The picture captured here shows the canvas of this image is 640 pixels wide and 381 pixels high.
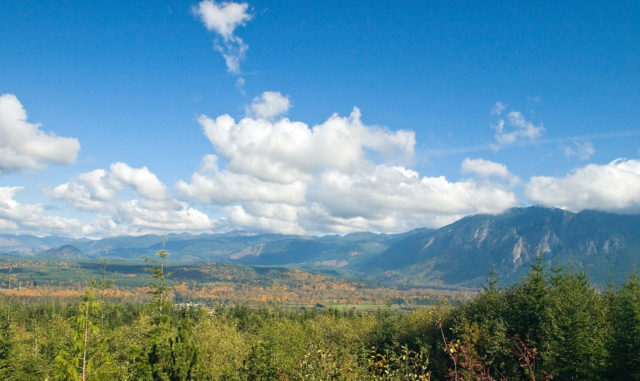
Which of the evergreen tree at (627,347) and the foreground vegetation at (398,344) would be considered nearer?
the foreground vegetation at (398,344)

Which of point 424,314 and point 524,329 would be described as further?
point 424,314

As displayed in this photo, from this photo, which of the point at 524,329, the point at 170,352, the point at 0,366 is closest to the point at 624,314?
the point at 524,329

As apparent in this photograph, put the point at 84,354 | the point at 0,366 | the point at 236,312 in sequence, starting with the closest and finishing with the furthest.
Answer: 1. the point at 84,354
2. the point at 0,366
3. the point at 236,312

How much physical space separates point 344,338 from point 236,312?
7047 centimetres

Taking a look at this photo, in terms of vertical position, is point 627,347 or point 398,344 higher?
point 398,344

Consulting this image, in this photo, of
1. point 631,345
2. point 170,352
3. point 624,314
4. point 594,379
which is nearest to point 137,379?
point 170,352

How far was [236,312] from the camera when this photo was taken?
149 m

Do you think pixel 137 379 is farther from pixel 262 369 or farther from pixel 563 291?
pixel 563 291

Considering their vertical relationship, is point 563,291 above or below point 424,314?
above

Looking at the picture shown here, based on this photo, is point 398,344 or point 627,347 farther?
point 627,347

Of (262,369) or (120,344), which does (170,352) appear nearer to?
(262,369)

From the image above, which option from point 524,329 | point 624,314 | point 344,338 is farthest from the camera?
point 344,338

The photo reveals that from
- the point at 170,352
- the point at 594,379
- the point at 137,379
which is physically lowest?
the point at 594,379

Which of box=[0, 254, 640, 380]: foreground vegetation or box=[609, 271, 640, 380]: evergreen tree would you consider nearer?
box=[0, 254, 640, 380]: foreground vegetation
